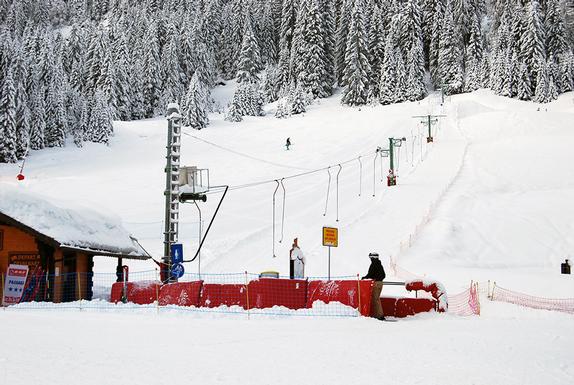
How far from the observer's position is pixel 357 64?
9256 centimetres

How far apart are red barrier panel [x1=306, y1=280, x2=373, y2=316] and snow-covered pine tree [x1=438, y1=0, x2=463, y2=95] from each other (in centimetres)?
8464

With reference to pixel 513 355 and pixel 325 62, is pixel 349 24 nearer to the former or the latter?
pixel 325 62

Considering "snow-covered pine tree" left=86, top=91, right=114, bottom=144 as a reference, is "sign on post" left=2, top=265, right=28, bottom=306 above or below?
below

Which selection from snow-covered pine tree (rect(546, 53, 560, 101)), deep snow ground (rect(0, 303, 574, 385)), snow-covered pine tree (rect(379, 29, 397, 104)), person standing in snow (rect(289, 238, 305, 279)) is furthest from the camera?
snow-covered pine tree (rect(379, 29, 397, 104))

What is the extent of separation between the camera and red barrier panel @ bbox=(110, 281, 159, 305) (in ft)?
58.5

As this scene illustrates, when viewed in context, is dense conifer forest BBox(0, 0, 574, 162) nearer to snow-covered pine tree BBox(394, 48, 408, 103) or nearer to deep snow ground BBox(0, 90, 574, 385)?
snow-covered pine tree BBox(394, 48, 408, 103)

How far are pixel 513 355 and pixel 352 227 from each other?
21.8m

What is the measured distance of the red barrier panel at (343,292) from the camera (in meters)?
14.1

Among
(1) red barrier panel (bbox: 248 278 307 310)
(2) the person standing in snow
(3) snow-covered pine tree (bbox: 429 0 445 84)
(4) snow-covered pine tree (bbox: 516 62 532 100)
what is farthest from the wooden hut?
(3) snow-covered pine tree (bbox: 429 0 445 84)

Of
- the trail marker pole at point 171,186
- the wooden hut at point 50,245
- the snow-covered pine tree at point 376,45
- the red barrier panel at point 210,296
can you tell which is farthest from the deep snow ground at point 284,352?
the snow-covered pine tree at point 376,45

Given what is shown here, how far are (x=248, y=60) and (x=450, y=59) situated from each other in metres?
38.4

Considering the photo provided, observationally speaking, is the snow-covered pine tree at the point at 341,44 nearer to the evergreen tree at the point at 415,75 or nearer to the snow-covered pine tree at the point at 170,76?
the evergreen tree at the point at 415,75

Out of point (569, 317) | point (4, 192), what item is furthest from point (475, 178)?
point (4, 192)

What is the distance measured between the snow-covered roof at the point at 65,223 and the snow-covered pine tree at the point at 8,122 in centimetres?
3830
